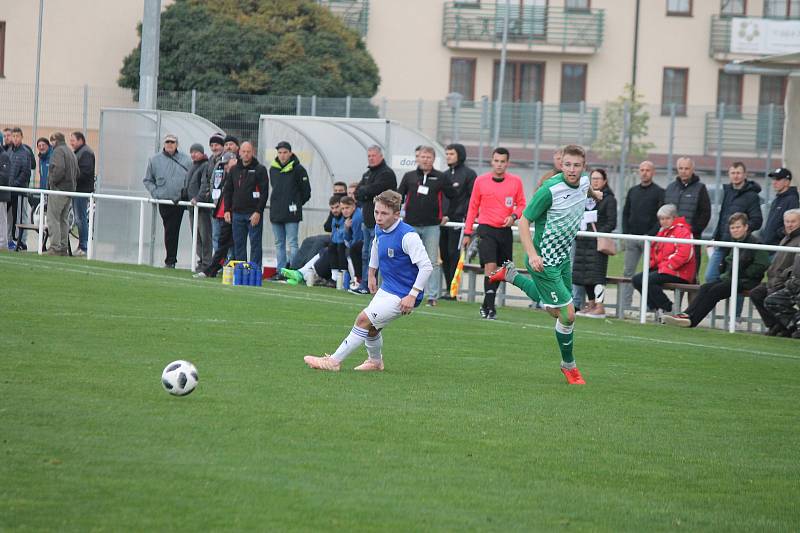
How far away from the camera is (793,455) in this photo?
8.09 metres

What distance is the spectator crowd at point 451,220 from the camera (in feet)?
53.5

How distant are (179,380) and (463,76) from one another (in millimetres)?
43737

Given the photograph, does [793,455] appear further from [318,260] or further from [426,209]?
[318,260]

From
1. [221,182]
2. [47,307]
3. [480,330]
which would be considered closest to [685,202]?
[480,330]

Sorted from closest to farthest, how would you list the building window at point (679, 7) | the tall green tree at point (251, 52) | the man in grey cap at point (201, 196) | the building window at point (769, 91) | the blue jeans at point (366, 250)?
the blue jeans at point (366, 250) < the man in grey cap at point (201, 196) < the tall green tree at point (251, 52) < the building window at point (679, 7) < the building window at point (769, 91)

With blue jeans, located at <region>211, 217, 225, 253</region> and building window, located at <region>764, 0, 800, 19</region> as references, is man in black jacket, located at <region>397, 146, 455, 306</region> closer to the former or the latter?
blue jeans, located at <region>211, 217, 225, 253</region>

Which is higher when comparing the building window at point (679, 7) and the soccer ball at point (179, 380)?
the building window at point (679, 7)

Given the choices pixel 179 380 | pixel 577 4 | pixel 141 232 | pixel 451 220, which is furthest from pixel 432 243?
pixel 577 4

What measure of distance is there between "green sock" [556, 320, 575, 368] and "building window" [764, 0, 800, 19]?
138 feet

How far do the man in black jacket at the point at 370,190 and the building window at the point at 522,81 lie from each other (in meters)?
33.2

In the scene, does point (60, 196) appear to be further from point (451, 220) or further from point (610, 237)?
point (610, 237)

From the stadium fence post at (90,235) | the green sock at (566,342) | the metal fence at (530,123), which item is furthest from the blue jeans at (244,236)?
the metal fence at (530,123)

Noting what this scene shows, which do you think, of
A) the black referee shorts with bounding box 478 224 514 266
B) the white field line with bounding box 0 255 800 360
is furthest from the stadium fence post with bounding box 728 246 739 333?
the black referee shorts with bounding box 478 224 514 266

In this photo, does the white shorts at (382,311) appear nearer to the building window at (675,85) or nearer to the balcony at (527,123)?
the balcony at (527,123)
